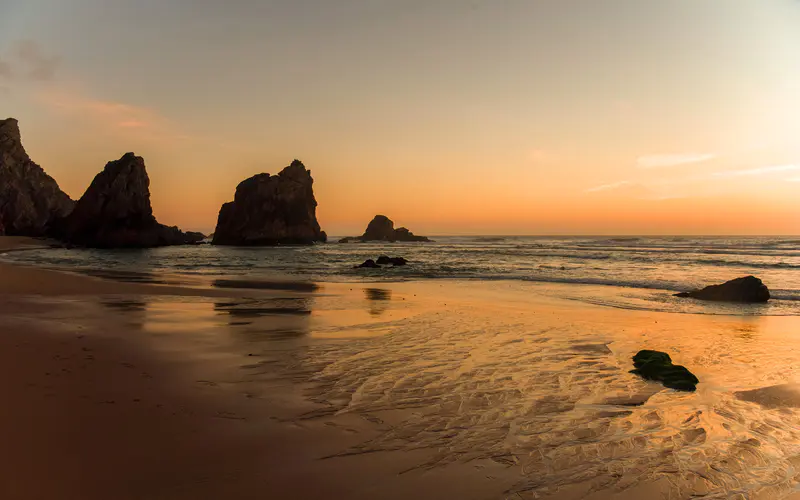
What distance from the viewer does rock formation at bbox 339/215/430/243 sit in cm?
16038

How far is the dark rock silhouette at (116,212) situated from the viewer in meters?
82.2

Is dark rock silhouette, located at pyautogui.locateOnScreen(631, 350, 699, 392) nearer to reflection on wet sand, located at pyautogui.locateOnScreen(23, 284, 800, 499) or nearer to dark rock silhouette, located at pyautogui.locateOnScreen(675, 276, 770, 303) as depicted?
reflection on wet sand, located at pyautogui.locateOnScreen(23, 284, 800, 499)

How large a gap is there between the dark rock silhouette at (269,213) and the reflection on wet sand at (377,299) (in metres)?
91.8

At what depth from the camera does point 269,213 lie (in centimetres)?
10988

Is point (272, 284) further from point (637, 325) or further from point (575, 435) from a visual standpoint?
point (575, 435)

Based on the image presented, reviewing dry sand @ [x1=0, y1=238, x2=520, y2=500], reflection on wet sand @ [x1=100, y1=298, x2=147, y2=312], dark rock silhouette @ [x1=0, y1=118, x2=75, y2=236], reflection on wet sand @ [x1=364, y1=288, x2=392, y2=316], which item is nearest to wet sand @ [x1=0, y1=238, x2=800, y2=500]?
dry sand @ [x1=0, y1=238, x2=520, y2=500]

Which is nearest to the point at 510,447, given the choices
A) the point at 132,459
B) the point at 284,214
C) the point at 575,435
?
the point at 575,435

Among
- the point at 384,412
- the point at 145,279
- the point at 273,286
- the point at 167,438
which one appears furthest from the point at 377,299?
the point at 145,279

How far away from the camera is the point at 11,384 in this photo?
252 inches

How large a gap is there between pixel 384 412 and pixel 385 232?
157 metres

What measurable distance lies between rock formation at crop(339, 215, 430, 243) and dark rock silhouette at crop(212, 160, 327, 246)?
4560 cm

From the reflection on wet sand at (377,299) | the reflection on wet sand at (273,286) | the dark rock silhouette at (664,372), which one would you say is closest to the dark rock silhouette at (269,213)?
the reflection on wet sand at (273,286)

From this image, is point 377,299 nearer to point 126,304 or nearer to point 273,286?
point 273,286

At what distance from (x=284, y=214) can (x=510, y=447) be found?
365 feet
